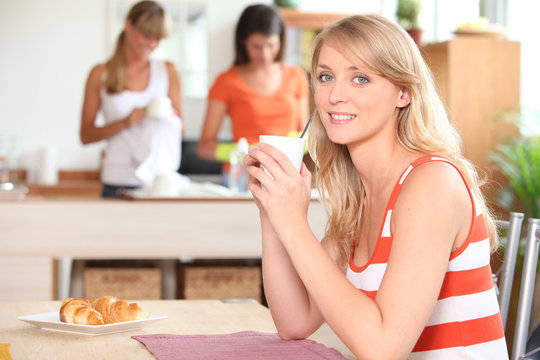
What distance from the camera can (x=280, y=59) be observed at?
11.6 ft

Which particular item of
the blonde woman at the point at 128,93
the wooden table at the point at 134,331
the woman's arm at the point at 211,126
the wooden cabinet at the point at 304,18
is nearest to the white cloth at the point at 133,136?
the blonde woman at the point at 128,93

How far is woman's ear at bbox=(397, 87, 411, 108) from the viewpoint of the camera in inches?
52.7

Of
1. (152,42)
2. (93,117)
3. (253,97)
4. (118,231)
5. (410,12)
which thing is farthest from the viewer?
(410,12)

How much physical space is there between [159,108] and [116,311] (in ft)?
6.03

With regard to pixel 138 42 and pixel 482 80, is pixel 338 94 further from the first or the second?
pixel 482 80

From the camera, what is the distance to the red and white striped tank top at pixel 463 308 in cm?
124

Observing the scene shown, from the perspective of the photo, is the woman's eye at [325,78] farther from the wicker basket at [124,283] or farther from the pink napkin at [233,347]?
the wicker basket at [124,283]

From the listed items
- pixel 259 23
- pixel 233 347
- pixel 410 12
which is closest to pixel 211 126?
pixel 259 23

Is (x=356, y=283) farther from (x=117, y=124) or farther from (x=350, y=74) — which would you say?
(x=117, y=124)

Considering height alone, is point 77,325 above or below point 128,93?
below

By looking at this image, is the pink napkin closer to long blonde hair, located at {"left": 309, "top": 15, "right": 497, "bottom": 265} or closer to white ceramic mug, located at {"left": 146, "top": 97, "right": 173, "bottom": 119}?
long blonde hair, located at {"left": 309, "top": 15, "right": 497, "bottom": 265}

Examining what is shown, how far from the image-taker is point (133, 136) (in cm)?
329

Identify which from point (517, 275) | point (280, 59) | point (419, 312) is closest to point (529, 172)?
point (517, 275)

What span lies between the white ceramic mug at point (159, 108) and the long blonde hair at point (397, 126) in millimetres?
1652
